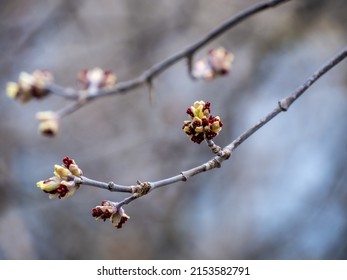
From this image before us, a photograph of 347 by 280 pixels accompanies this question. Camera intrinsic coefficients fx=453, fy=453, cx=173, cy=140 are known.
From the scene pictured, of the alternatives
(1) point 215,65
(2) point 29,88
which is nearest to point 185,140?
(1) point 215,65

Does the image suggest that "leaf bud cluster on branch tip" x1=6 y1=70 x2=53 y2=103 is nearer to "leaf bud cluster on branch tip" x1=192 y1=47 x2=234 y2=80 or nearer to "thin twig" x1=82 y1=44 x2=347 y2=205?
"leaf bud cluster on branch tip" x1=192 y1=47 x2=234 y2=80

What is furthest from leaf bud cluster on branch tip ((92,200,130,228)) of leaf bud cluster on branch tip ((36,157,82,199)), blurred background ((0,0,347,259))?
blurred background ((0,0,347,259))

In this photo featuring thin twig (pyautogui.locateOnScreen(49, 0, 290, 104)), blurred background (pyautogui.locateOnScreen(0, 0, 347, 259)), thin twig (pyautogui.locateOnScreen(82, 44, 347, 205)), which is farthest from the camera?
blurred background (pyautogui.locateOnScreen(0, 0, 347, 259))

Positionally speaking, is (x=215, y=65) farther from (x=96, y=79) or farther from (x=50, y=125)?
(x=50, y=125)

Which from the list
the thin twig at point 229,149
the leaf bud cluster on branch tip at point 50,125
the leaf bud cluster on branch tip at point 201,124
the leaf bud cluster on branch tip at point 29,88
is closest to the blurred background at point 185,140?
the leaf bud cluster on branch tip at point 29,88

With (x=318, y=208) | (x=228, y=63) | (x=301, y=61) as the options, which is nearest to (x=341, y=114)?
(x=301, y=61)

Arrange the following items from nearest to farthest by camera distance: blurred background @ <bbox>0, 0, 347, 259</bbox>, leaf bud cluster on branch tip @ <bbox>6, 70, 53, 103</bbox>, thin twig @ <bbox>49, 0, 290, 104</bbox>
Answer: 1. thin twig @ <bbox>49, 0, 290, 104</bbox>
2. leaf bud cluster on branch tip @ <bbox>6, 70, 53, 103</bbox>
3. blurred background @ <bbox>0, 0, 347, 259</bbox>

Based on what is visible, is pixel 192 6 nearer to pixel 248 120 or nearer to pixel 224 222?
pixel 248 120
